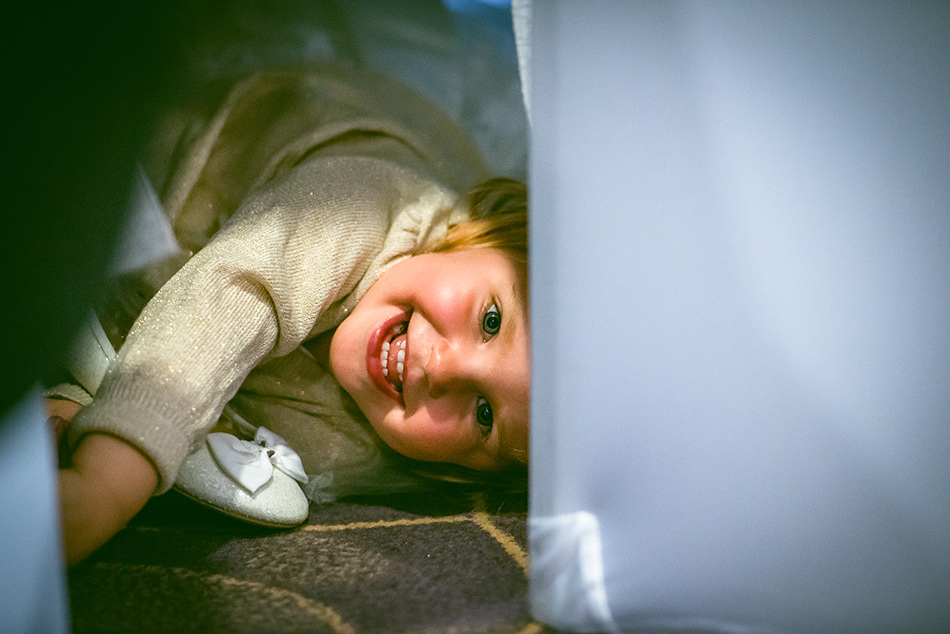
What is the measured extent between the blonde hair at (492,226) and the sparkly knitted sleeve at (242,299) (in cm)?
7

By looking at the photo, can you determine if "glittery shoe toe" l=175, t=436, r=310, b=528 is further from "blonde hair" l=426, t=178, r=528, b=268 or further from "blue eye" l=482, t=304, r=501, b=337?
"blonde hair" l=426, t=178, r=528, b=268

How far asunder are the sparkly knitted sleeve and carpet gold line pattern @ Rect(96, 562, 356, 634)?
0.20 ft

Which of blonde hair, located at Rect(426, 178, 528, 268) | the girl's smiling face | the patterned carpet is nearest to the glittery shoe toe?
the patterned carpet

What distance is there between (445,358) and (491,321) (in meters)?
0.06

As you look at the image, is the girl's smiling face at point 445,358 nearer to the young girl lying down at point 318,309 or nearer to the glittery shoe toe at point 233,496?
the young girl lying down at point 318,309

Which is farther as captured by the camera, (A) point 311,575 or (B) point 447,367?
(B) point 447,367

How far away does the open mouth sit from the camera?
0.67m

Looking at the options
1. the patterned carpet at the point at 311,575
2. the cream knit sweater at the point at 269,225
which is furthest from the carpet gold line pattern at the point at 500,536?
the cream knit sweater at the point at 269,225

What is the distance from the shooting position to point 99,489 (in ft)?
1.37

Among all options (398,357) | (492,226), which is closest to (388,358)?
(398,357)

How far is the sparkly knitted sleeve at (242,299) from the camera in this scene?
46 centimetres

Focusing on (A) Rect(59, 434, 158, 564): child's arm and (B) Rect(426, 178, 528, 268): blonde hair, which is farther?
(B) Rect(426, 178, 528, 268): blonde hair

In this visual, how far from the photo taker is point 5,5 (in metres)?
0.31

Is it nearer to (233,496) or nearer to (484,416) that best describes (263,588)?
(233,496)
